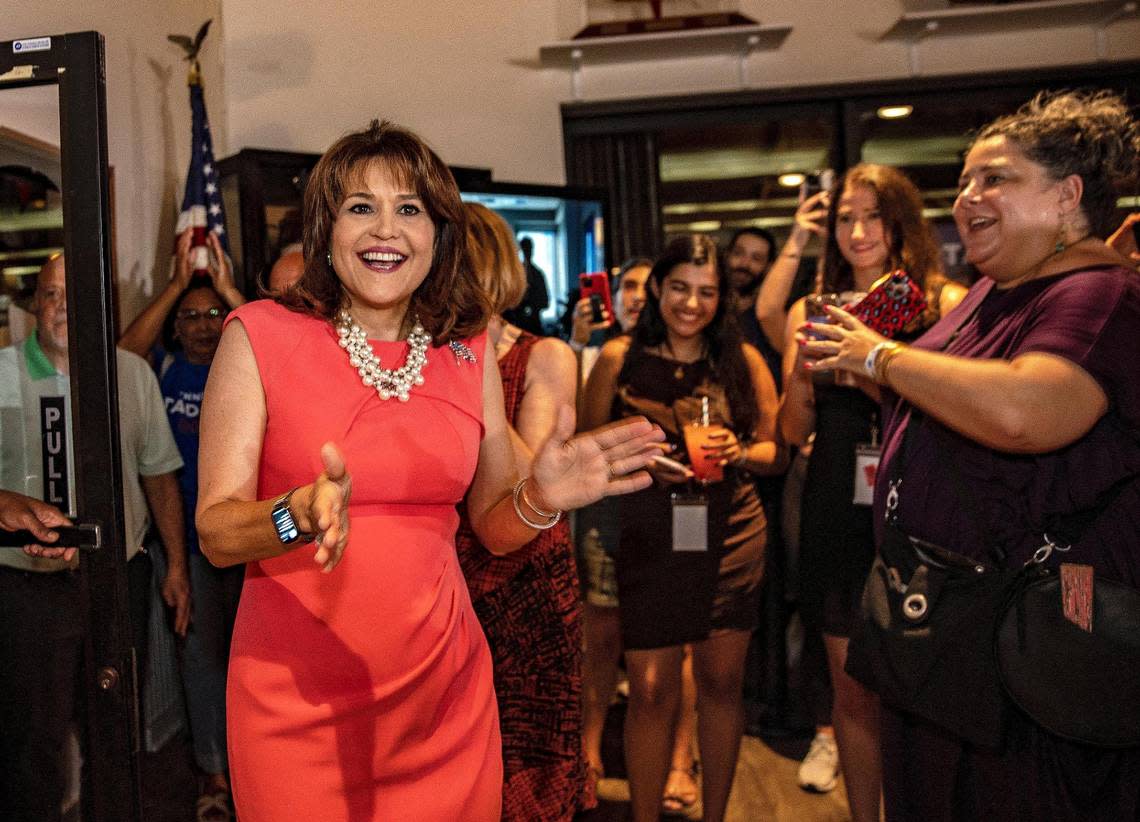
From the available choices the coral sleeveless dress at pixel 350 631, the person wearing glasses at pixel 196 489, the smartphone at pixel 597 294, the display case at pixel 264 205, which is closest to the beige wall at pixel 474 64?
the display case at pixel 264 205

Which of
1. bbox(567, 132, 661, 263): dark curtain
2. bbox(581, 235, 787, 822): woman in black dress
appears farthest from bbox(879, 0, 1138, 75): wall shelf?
bbox(581, 235, 787, 822): woman in black dress

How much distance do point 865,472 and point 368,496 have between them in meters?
1.61

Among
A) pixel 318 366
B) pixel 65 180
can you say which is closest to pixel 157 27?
pixel 65 180

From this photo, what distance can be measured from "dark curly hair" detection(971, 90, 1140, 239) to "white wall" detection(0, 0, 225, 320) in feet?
9.91

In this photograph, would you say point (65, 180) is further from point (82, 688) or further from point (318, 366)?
point (82, 688)

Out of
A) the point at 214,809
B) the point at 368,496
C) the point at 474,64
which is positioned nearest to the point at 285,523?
the point at 368,496

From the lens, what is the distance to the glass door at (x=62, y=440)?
2025mm

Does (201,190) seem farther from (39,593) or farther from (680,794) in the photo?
(680,794)

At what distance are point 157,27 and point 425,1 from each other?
1561 millimetres

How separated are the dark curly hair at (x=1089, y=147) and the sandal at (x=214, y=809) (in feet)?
9.47

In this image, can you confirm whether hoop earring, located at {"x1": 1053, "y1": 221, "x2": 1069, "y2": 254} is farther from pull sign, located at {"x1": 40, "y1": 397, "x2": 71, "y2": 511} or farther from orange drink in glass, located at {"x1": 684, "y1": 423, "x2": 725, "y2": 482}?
pull sign, located at {"x1": 40, "y1": 397, "x2": 71, "y2": 511}

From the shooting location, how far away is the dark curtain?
18.2 feet

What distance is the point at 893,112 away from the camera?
5.48m

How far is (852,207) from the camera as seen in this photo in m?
2.88
